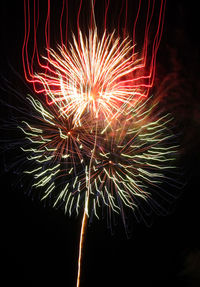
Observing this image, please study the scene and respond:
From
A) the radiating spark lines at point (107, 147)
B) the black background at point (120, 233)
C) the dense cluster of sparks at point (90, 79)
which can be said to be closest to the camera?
the dense cluster of sparks at point (90, 79)

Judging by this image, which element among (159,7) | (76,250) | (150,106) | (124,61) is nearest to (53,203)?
(76,250)

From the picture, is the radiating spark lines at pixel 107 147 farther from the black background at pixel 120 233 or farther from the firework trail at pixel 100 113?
the black background at pixel 120 233

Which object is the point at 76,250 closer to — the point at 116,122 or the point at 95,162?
the point at 95,162

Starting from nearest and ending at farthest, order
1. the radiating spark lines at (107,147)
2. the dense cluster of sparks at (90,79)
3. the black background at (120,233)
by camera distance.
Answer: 1. the dense cluster of sparks at (90,79)
2. the radiating spark lines at (107,147)
3. the black background at (120,233)

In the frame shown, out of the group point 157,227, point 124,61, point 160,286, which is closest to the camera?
point 124,61

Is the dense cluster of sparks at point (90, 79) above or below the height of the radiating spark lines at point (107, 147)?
above

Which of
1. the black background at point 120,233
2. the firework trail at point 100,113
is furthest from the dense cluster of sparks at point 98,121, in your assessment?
the black background at point 120,233
